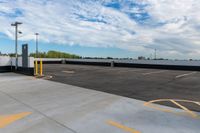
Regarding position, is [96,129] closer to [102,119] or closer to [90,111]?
[102,119]

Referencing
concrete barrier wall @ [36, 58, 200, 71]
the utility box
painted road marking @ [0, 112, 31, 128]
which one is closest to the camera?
painted road marking @ [0, 112, 31, 128]

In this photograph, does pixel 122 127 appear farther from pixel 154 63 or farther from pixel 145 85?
pixel 154 63

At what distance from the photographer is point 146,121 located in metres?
4.07

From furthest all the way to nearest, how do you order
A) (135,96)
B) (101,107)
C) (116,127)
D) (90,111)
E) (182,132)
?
(135,96)
(101,107)
(90,111)
(116,127)
(182,132)

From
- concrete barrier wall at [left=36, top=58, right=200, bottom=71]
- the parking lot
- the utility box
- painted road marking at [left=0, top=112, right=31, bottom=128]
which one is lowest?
painted road marking at [left=0, top=112, right=31, bottom=128]

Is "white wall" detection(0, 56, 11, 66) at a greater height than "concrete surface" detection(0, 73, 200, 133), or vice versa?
"white wall" detection(0, 56, 11, 66)

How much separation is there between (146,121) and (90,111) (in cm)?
150

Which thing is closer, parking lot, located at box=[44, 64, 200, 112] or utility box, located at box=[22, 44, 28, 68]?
parking lot, located at box=[44, 64, 200, 112]

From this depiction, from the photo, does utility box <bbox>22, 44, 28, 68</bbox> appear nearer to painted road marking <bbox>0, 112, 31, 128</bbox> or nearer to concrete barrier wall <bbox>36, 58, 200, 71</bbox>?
painted road marking <bbox>0, 112, 31, 128</bbox>

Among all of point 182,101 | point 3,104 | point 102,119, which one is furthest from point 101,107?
point 3,104

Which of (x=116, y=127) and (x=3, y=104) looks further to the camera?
(x=3, y=104)

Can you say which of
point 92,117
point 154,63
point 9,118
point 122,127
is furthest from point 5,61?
point 154,63

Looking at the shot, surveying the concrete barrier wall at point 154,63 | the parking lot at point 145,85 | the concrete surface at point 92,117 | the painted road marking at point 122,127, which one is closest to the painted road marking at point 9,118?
the concrete surface at point 92,117

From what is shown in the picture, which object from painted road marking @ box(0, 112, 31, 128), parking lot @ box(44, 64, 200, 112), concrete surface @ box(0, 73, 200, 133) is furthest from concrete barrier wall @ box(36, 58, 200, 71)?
painted road marking @ box(0, 112, 31, 128)
